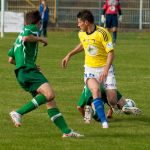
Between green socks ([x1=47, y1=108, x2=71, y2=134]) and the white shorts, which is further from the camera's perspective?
the white shorts

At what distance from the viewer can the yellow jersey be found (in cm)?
1134

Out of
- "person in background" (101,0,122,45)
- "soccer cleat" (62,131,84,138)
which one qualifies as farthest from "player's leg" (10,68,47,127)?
"person in background" (101,0,122,45)

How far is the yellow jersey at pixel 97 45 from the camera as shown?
11.3 metres

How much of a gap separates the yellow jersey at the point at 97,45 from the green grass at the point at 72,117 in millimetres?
A: 955

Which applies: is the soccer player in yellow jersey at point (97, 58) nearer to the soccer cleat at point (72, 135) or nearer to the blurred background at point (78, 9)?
the soccer cleat at point (72, 135)

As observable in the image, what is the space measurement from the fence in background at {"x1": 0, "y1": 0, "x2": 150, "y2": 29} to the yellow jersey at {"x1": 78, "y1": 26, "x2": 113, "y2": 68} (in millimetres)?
31635

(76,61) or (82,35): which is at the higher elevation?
(82,35)

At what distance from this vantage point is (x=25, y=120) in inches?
464

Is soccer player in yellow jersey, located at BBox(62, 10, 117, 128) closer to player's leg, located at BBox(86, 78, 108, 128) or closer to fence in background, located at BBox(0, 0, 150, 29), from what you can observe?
player's leg, located at BBox(86, 78, 108, 128)

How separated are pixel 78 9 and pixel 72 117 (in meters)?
32.8

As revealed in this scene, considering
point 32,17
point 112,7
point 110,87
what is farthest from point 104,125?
point 112,7

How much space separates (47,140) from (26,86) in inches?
35.3

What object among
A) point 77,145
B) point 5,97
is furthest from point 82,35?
point 5,97

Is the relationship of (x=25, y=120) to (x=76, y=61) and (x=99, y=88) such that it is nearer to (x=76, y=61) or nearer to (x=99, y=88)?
(x=99, y=88)
